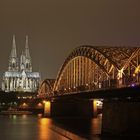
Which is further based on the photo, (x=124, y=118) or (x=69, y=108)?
(x=69, y=108)

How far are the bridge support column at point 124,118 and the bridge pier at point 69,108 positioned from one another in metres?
65.6

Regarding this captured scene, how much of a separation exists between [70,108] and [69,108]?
0.57 metres

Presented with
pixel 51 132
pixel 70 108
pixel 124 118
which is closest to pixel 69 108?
pixel 70 108

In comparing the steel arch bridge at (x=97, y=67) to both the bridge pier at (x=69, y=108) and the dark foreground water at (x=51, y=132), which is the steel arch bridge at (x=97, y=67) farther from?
the dark foreground water at (x=51, y=132)

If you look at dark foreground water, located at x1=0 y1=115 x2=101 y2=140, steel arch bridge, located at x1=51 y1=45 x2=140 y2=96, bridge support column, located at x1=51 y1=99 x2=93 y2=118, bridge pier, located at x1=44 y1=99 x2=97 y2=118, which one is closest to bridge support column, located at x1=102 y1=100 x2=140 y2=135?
dark foreground water, located at x1=0 y1=115 x2=101 y2=140

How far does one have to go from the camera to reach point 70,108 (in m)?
141

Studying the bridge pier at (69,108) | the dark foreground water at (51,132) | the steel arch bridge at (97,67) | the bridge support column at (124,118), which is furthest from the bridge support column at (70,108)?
the bridge support column at (124,118)

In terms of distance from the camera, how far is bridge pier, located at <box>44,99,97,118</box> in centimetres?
13525

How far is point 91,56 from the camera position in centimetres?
11181

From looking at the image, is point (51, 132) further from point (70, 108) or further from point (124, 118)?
point (70, 108)

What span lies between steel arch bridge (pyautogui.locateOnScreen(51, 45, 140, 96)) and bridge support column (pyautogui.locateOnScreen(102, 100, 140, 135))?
187 inches

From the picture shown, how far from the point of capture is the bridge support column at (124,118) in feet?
209

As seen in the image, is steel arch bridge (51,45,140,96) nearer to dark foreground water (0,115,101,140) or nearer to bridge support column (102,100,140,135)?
bridge support column (102,100,140,135)

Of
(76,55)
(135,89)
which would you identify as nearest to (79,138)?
(135,89)
